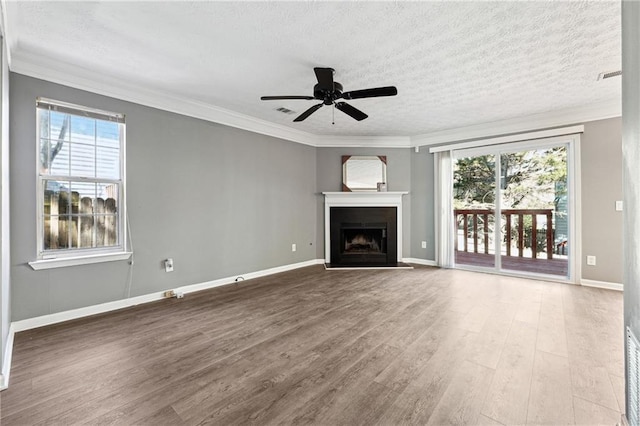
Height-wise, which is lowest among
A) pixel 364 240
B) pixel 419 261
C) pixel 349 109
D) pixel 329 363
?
pixel 329 363

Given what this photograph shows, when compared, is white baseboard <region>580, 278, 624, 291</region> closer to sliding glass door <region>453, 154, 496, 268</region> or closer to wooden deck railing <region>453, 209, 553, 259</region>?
wooden deck railing <region>453, 209, 553, 259</region>

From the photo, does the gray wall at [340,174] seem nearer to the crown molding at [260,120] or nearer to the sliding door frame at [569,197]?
the crown molding at [260,120]

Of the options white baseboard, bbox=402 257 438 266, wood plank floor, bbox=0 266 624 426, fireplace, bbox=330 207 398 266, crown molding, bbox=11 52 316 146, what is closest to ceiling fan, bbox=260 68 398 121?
crown molding, bbox=11 52 316 146

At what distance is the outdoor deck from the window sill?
541 centimetres

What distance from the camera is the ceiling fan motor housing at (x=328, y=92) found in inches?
113

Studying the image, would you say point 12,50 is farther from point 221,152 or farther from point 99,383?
point 99,383

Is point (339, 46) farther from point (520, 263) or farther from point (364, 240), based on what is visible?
point (520, 263)

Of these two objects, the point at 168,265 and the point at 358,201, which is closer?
the point at 168,265

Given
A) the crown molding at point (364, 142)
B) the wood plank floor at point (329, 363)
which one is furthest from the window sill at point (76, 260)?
the crown molding at point (364, 142)

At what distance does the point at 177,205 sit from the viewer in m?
3.74

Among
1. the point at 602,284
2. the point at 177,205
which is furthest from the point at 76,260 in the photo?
the point at 602,284

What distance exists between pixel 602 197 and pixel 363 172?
3622mm

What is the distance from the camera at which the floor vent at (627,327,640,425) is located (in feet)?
3.81

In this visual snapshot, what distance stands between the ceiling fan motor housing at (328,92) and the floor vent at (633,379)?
8.96ft
